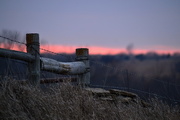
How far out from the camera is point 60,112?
3.62m

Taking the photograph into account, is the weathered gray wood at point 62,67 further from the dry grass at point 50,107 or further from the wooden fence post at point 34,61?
the dry grass at point 50,107

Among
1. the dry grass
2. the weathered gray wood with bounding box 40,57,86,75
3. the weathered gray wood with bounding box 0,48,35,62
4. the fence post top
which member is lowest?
the dry grass

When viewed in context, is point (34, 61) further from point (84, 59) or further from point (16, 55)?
point (84, 59)

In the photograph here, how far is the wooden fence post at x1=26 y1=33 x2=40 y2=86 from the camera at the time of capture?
505 centimetres

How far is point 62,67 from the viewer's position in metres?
5.66

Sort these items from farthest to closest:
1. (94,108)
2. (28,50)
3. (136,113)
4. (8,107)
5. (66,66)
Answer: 1. (66,66)
2. (28,50)
3. (136,113)
4. (94,108)
5. (8,107)

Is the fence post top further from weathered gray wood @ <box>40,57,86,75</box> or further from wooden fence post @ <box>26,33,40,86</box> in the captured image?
weathered gray wood @ <box>40,57,86,75</box>

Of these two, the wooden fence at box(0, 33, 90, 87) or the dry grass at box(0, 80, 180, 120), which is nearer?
the dry grass at box(0, 80, 180, 120)

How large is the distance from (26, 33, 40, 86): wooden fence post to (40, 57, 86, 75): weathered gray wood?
141 millimetres

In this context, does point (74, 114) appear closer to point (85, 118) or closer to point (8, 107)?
point (85, 118)

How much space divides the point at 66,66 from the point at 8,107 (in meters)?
2.34

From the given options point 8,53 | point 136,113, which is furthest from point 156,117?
point 8,53

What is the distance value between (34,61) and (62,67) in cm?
73

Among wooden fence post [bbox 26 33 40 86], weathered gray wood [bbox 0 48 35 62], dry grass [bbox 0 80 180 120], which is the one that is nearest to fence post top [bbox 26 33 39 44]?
wooden fence post [bbox 26 33 40 86]
